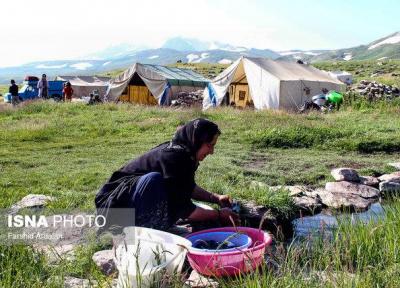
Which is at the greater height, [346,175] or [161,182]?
[161,182]

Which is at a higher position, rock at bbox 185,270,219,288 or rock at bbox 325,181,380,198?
rock at bbox 185,270,219,288

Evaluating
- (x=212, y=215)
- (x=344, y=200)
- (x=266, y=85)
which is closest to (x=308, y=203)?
(x=344, y=200)

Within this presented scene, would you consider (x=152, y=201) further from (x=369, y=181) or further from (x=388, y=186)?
(x=369, y=181)

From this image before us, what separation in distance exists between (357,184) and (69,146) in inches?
259

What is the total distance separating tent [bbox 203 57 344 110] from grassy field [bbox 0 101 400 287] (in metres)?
2.99

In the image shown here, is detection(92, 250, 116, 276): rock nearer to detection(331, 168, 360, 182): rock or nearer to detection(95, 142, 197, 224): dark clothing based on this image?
detection(95, 142, 197, 224): dark clothing

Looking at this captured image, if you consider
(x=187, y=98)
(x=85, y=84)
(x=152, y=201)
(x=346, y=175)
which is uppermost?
(x=152, y=201)

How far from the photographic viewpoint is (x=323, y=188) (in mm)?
8109

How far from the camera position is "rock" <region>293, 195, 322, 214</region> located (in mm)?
6656

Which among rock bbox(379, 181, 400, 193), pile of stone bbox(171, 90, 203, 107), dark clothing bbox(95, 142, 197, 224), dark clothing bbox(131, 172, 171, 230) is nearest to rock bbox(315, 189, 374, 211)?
rock bbox(379, 181, 400, 193)

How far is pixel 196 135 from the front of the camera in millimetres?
4594

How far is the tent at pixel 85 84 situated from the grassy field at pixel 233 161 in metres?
16.6

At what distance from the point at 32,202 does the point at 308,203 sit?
3.54 m

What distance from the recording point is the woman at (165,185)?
439 cm
